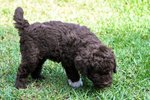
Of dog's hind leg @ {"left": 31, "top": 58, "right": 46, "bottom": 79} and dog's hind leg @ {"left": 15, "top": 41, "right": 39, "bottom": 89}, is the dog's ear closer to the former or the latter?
dog's hind leg @ {"left": 15, "top": 41, "right": 39, "bottom": 89}

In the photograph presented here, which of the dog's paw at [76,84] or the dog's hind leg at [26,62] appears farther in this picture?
the dog's paw at [76,84]

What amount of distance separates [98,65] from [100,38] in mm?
2438

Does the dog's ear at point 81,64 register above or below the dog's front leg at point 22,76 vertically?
above

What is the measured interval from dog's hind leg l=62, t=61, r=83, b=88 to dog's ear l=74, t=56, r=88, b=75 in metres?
0.22

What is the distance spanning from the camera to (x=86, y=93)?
5.18 metres

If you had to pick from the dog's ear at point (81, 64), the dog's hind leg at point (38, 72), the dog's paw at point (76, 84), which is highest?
the dog's ear at point (81, 64)

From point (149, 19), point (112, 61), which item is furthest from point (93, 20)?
point (112, 61)

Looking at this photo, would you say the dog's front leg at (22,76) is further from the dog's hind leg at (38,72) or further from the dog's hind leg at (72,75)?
the dog's hind leg at (72,75)

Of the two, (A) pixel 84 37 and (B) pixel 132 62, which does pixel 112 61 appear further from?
(B) pixel 132 62

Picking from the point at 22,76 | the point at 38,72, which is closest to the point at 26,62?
the point at 22,76

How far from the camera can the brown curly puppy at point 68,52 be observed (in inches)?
191

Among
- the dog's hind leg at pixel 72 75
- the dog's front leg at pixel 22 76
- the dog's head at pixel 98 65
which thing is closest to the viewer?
the dog's head at pixel 98 65

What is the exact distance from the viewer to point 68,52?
5086mm

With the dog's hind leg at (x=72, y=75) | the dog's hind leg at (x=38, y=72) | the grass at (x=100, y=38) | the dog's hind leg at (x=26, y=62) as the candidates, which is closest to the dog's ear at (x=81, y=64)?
the dog's hind leg at (x=72, y=75)
